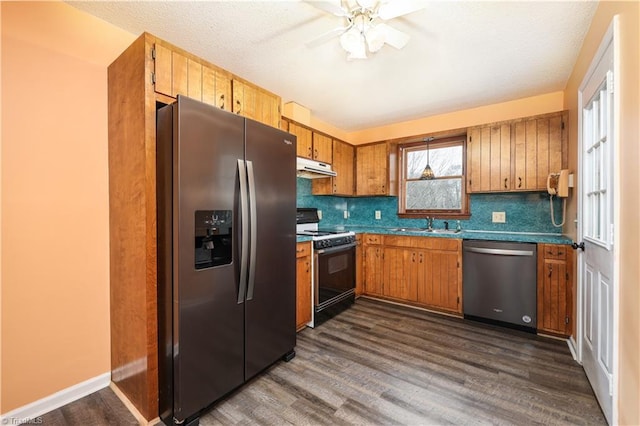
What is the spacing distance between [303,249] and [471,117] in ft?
9.14

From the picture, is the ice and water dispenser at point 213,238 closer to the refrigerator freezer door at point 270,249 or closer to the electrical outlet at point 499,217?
the refrigerator freezer door at point 270,249

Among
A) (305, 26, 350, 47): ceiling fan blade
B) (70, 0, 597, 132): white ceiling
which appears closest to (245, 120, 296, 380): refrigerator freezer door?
(305, 26, 350, 47): ceiling fan blade

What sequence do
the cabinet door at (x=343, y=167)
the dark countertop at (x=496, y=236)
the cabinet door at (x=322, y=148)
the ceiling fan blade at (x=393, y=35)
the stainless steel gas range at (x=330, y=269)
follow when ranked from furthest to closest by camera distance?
the cabinet door at (x=343, y=167), the cabinet door at (x=322, y=148), the stainless steel gas range at (x=330, y=269), the dark countertop at (x=496, y=236), the ceiling fan blade at (x=393, y=35)

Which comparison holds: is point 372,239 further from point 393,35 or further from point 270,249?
point 393,35

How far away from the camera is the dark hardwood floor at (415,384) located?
1638mm

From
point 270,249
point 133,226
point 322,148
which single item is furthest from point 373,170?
point 133,226

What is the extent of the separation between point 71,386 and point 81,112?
1837 mm

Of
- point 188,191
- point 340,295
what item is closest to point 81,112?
point 188,191

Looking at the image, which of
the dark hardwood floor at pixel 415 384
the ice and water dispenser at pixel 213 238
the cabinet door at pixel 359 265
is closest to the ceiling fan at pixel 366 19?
the ice and water dispenser at pixel 213 238

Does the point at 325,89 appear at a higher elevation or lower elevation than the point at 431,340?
higher

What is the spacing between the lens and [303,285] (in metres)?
2.78

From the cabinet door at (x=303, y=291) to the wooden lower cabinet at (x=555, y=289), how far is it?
228 centimetres

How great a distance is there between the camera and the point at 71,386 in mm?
1811

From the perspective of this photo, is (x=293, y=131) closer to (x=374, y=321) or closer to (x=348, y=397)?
(x=374, y=321)
